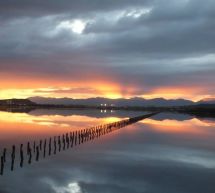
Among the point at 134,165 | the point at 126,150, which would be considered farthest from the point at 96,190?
the point at 126,150

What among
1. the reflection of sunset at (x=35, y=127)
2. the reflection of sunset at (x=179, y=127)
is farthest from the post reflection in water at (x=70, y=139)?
the reflection of sunset at (x=179, y=127)

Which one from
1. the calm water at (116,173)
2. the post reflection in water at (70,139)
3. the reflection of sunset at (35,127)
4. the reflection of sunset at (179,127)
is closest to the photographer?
the calm water at (116,173)

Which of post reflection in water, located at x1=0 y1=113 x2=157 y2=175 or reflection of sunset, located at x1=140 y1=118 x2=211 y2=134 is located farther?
reflection of sunset, located at x1=140 y1=118 x2=211 y2=134

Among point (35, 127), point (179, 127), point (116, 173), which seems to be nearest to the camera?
point (116, 173)

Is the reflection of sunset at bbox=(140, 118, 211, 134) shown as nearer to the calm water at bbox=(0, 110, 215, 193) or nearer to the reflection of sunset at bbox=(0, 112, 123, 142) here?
the reflection of sunset at bbox=(0, 112, 123, 142)

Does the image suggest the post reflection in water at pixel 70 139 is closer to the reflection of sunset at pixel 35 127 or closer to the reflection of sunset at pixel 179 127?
the reflection of sunset at pixel 35 127

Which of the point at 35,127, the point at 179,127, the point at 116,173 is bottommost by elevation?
the point at 116,173

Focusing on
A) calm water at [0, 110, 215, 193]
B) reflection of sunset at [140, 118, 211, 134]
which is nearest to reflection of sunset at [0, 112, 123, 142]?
reflection of sunset at [140, 118, 211, 134]

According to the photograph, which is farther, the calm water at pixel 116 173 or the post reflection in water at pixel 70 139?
the post reflection in water at pixel 70 139

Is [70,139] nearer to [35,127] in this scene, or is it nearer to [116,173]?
[116,173]

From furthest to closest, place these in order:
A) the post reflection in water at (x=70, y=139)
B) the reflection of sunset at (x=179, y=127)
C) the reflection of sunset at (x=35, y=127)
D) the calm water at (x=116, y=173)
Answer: the reflection of sunset at (x=179, y=127) < the reflection of sunset at (x=35, y=127) < the post reflection in water at (x=70, y=139) < the calm water at (x=116, y=173)

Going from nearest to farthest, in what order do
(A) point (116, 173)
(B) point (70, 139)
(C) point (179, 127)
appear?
(A) point (116, 173) → (B) point (70, 139) → (C) point (179, 127)

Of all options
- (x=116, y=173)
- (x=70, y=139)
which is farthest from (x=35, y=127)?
(x=116, y=173)

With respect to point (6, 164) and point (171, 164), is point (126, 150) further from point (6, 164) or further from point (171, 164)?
point (6, 164)
